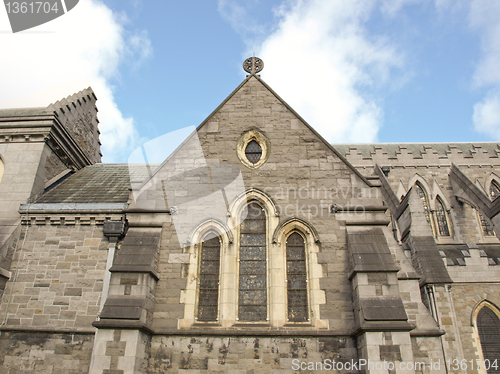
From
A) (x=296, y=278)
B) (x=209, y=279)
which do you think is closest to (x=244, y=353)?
(x=209, y=279)

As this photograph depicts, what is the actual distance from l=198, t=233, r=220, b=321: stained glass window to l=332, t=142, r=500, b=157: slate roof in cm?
1476

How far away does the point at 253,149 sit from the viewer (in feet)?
34.6

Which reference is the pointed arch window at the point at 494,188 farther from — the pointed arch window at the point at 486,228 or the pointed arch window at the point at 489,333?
the pointed arch window at the point at 489,333

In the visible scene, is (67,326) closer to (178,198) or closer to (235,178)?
(178,198)

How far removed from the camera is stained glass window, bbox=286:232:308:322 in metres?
8.73

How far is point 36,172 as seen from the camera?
12.6 m

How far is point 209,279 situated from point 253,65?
6523 millimetres

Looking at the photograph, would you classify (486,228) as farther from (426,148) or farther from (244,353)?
(244,353)

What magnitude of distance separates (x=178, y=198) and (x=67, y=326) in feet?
14.6

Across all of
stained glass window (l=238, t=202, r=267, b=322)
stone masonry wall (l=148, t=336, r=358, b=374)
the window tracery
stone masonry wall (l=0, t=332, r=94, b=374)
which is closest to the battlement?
the window tracery

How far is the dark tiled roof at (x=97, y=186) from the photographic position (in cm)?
1198

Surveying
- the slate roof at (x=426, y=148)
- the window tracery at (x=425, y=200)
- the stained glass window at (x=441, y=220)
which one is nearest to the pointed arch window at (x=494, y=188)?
the slate roof at (x=426, y=148)

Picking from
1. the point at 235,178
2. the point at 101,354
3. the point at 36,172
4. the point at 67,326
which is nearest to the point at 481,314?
the point at 235,178

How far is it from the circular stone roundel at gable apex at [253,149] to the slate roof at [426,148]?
12825 millimetres
